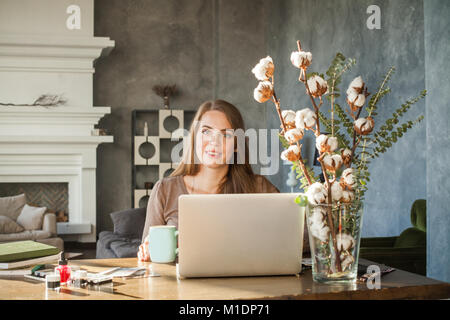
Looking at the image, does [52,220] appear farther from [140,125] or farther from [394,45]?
[394,45]

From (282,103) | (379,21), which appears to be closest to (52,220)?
(282,103)

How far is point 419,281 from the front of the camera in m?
1.25

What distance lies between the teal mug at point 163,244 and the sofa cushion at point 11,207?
4762mm

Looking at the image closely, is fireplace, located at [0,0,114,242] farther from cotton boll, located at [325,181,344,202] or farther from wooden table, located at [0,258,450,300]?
cotton boll, located at [325,181,344,202]

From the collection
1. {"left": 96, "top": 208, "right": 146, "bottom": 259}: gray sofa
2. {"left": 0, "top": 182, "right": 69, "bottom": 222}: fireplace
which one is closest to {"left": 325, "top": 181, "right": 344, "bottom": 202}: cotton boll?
{"left": 96, "top": 208, "right": 146, "bottom": 259}: gray sofa

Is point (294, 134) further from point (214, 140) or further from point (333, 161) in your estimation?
point (214, 140)

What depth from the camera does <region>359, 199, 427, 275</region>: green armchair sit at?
2.74 m

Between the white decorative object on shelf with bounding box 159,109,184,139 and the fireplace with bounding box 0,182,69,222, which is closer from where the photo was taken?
the fireplace with bounding box 0,182,69,222

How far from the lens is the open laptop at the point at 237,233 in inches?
49.0

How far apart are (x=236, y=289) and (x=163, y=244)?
0.46m

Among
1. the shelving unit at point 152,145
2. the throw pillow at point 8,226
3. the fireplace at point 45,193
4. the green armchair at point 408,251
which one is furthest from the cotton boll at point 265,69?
the fireplace at point 45,193

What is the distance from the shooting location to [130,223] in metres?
4.80

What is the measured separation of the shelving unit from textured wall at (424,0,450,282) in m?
5.01

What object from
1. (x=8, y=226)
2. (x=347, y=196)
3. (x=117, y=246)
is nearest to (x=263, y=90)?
(x=347, y=196)
